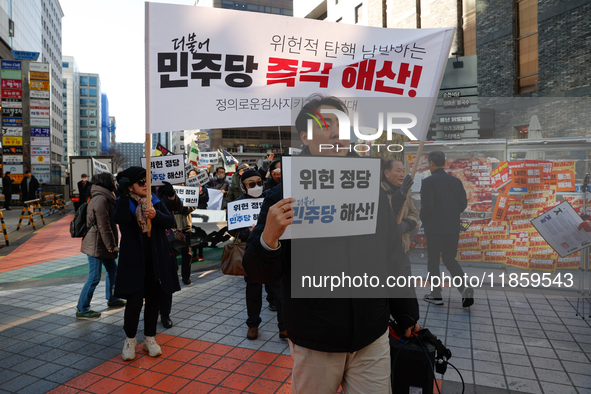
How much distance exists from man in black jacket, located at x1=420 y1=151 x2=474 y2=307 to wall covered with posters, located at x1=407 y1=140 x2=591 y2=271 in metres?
2.33

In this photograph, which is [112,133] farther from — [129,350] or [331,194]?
[331,194]

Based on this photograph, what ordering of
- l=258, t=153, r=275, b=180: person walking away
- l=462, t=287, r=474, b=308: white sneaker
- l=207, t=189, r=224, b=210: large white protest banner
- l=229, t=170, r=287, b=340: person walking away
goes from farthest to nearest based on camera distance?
1. l=207, t=189, r=224, b=210: large white protest banner
2. l=258, t=153, r=275, b=180: person walking away
3. l=462, t=287, r=474, b=308: white sneaker
4. l=229, t=170, r=287, b=340: person walking away

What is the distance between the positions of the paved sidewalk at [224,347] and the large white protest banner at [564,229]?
0.93 meters

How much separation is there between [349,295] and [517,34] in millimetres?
19742

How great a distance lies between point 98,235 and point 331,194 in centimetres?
431

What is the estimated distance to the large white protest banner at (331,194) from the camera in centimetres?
196

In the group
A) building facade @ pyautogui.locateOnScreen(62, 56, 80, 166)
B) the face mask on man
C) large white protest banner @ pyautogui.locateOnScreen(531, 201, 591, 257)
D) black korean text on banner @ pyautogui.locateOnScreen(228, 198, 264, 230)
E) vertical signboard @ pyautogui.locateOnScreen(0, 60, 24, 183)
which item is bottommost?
large white protest banner @ pyautogui.locateOnScreen(531, 201, 591, 257)

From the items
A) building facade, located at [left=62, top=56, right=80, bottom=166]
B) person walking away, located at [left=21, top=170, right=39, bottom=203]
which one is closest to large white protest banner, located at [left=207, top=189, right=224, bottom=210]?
person walking away, located at [left=21, top=170, right=39, bottom=203]

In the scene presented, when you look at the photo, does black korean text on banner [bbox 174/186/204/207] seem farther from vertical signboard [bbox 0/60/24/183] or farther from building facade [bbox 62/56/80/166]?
building facade [bbox 62/56/80/166]

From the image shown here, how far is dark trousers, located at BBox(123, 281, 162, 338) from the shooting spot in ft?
13.6

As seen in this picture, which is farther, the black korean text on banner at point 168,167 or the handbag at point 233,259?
the black korean text on banner at point 168,167

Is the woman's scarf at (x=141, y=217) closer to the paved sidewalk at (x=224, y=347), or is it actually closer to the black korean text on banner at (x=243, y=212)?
the black korean text on banner at (x=243, y=212)

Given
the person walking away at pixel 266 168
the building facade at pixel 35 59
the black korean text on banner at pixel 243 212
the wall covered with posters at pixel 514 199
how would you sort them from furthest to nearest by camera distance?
1. the building facade at pixel 35 59
2. the person walking away at pixel 266 168
3. the wall covered with posters at pixel 514 199
4. the black korean text on banner at pixel 243 212

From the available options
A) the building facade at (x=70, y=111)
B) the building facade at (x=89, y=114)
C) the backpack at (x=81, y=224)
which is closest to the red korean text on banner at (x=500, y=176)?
the backpack at (x=81, y=224)
